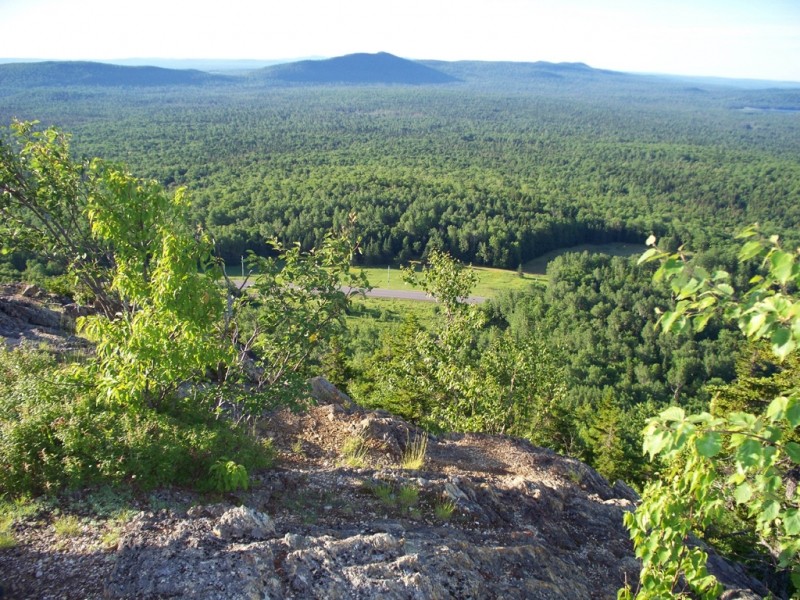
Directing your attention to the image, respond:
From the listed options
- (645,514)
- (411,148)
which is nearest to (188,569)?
(645,514)

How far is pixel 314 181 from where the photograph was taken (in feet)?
275

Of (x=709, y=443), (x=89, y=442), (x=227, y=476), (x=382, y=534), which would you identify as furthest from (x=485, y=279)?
(x=709, y=443)

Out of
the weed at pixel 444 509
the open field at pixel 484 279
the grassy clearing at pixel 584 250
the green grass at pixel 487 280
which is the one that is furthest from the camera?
the grassy clearing at pixel 584 250

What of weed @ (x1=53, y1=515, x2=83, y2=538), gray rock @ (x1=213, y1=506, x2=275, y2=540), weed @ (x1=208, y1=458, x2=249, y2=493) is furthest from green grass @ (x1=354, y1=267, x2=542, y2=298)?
weed @ (x1=53, y1=515, x2=83, y2=538)

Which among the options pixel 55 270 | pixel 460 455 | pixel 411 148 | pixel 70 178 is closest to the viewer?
pixel 70 178

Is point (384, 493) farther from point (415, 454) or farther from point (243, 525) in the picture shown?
point (415, 454)

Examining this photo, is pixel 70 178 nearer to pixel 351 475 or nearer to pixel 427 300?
pixel 351 475

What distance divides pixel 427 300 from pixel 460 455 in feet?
161

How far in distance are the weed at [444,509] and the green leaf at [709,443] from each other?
4418 mm

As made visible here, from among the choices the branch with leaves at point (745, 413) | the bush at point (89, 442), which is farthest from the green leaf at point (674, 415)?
the bush at point (89, 442)

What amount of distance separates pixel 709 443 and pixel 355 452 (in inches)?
254

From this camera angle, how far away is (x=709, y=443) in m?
2.35

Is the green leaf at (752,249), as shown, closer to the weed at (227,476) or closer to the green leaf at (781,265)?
the green leaf at (781,265)

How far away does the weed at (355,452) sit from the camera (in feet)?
25.2
